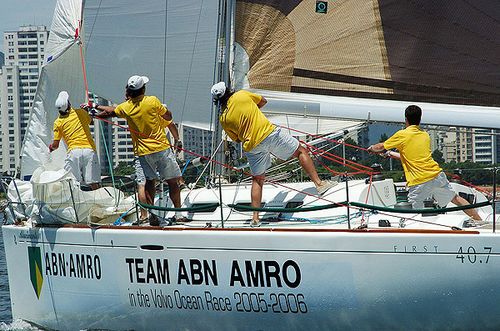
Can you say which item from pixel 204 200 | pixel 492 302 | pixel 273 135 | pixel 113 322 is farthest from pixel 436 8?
pixel 113 322

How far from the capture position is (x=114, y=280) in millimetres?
8125

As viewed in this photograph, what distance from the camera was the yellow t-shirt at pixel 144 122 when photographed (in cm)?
852

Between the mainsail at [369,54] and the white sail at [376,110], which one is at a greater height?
the mainsail at [369,54]

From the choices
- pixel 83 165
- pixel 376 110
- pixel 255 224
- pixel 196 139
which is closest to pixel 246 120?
pixel 255 224

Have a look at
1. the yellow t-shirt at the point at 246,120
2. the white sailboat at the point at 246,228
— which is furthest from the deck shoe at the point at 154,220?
the yellow t-shirt at the point at 246,120

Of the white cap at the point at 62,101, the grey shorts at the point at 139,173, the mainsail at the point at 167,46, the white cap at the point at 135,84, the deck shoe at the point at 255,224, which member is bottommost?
the deck shoe at the point at 255,224

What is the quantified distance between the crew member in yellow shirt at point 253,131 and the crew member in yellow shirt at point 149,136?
2.24 ft

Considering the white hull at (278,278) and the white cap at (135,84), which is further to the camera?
the white cap at (135,84)

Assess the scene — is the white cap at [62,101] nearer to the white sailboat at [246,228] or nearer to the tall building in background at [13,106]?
the white sailboat at [246,228]

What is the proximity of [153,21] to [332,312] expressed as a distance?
437 centimetres

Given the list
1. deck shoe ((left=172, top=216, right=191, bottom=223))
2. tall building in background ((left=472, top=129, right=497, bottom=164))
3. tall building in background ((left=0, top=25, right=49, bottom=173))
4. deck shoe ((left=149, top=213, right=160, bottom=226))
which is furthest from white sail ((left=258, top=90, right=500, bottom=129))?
tall building in background ((left=0, top=25, right=49, bottom=173))

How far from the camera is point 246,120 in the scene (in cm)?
807

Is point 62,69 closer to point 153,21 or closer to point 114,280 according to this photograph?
point 153,21

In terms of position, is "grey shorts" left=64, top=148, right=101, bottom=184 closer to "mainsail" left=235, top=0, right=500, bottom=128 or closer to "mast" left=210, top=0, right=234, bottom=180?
"mast" left=210, top=0, right=234, bottom=180
